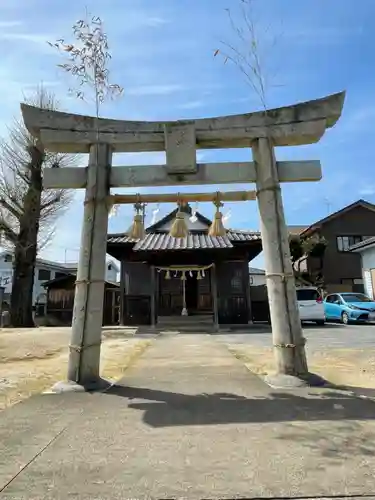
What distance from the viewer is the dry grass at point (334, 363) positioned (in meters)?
5.24

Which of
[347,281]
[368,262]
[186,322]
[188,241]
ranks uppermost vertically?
[188,241]

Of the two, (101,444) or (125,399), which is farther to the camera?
(125,399)

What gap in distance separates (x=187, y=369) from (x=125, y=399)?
2.00 metres

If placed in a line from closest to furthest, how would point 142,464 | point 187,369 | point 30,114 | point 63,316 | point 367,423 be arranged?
point 142,464 → point 367,423 → point 30,114 → point 187,369 → point 63,316

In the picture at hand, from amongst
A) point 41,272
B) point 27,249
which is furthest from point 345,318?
point 41,272

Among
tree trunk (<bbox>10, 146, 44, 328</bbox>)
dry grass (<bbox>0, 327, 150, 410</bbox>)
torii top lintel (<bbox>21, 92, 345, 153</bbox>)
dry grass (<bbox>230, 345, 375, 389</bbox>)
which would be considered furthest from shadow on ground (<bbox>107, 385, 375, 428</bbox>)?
tree trunk (<bbox>10, 146, 44, 328</bbox>)

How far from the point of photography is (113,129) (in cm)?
539

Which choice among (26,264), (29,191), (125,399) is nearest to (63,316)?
(26,264)

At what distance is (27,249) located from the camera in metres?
17.3

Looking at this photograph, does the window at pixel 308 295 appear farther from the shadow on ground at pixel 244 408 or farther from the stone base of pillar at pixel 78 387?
the stone base of pillar at pixel 78 387

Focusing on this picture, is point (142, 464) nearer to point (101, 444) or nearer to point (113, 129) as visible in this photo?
point (101, 444)

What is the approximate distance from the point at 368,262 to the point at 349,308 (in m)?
5.44

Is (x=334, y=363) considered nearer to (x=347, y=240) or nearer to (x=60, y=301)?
(x=60, y=301)

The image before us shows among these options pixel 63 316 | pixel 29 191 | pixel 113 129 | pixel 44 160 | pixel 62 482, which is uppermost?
pixel 44 160
